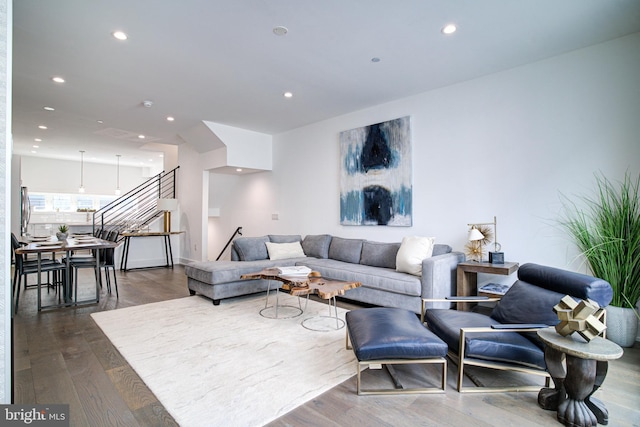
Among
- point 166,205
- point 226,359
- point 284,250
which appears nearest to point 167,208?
point 166,205

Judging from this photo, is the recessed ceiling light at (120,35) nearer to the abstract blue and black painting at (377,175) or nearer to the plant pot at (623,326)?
the abstract blue and black painting at (377,175)

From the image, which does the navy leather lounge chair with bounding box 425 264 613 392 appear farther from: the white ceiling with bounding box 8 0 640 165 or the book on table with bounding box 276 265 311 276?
the white ceiling with bounding box 8 0 640 165

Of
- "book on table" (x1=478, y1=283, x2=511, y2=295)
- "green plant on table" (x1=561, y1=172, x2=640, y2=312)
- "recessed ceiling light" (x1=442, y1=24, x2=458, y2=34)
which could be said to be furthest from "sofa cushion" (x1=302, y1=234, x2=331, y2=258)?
"recessed ceiling light" (x1=442, y1=24, x2=458, y2=34)

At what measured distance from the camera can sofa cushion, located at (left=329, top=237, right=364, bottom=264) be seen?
16.9 feet

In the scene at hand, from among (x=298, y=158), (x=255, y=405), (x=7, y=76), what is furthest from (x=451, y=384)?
(x=298, y=158)

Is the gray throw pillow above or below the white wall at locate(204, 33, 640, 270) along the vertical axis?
below

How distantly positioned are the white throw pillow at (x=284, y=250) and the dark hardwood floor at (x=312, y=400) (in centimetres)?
275

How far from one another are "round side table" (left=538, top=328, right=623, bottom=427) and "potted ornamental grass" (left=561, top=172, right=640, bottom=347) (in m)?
1.45

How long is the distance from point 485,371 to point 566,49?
3.42 meters

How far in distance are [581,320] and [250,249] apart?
4.47 m

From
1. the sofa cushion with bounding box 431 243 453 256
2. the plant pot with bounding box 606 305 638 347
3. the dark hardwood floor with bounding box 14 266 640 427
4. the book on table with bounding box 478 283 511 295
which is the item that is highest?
the sofa cushion with bounding box 431 243 453 256

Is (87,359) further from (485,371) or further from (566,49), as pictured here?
(566,49)

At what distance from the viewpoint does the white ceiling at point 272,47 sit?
2721mm

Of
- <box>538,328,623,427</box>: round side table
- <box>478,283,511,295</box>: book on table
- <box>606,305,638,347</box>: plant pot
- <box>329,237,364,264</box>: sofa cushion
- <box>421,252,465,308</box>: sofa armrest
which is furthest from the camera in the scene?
<box>329,237,364,264</box>: sofa cushion
